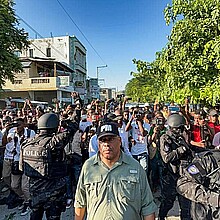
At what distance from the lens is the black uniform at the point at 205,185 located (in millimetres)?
2443

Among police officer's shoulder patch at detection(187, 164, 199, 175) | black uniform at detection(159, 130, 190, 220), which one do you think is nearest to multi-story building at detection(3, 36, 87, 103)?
black uniform at detection(159, 130, 190, 220)

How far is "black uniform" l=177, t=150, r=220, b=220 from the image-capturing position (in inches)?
96.2

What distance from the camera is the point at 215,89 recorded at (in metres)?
6.39

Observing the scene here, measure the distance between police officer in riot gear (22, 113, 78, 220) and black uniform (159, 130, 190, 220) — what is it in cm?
133

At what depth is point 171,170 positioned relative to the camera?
4.06 m

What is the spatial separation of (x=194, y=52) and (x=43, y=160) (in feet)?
15.0

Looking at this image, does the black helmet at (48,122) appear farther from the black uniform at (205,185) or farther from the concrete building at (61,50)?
the concrete building at (61,50)

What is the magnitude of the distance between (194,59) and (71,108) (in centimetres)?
300

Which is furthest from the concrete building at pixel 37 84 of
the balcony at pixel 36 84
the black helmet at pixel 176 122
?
the black helmet at pixel 176 122

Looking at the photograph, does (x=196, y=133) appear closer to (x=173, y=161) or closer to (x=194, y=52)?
(x=173, y=161)

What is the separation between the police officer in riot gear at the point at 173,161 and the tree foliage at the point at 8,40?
49.2ft

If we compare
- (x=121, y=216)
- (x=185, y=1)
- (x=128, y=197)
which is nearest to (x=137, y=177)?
(x=128, y=197)

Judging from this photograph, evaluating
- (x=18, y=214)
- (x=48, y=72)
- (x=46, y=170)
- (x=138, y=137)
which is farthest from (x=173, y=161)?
(x=48, y=72)

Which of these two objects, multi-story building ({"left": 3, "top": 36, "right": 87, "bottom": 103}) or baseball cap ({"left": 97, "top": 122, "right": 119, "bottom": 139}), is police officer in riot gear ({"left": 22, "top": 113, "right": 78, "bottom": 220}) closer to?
baseball cap ({"left": 97, "top": 122, "right": 119, "bottom": 139})
